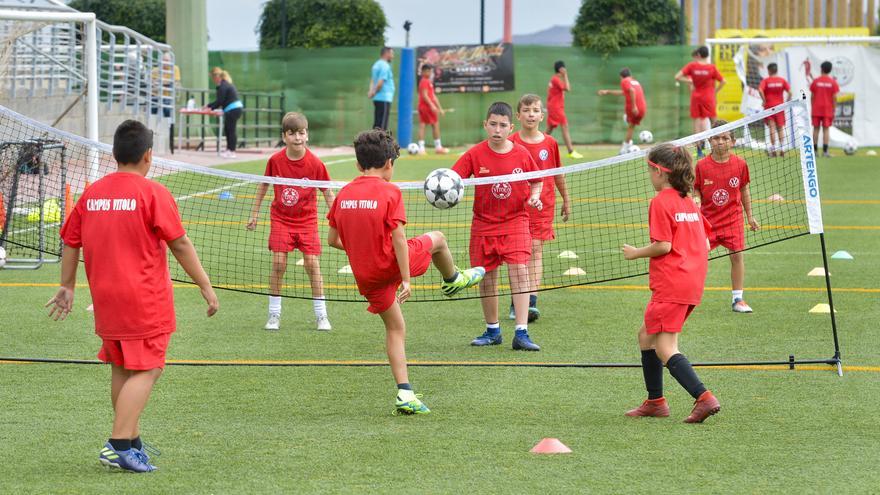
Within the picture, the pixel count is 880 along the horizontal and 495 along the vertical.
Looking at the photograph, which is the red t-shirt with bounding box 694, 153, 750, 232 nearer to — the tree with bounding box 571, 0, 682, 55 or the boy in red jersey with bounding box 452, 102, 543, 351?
the boy in red jersey with bounding box 452, 102, 543, 351

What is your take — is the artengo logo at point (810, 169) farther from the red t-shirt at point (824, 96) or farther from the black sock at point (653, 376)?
the red t-shirt at point (824, 96)

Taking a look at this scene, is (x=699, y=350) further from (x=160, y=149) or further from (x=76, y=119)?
(x=160, y=149)

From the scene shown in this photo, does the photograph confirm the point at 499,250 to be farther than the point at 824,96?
Answer: No

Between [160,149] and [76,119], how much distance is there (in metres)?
7.40

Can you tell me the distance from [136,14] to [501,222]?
109ft

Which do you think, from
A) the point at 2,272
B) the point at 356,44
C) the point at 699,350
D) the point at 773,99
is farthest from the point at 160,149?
the point at 699,350

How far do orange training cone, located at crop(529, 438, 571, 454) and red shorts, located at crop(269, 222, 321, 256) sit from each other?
389cm

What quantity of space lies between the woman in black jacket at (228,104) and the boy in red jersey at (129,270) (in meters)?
21.1

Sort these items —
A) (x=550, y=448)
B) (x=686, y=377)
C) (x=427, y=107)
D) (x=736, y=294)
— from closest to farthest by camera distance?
(x=550, y=448), (x=686, y=377), (x=736, y=294), (x=427, y=107)

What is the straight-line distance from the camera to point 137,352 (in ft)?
18.8

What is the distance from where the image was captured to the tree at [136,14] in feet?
129

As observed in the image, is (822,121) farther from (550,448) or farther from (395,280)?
(550,448)

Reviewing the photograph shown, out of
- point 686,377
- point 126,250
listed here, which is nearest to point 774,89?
point 686,377

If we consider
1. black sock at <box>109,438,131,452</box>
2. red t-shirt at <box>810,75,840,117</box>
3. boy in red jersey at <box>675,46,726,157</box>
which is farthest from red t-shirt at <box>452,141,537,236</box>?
red t-shirt at <box>810,75,840,117</box>
